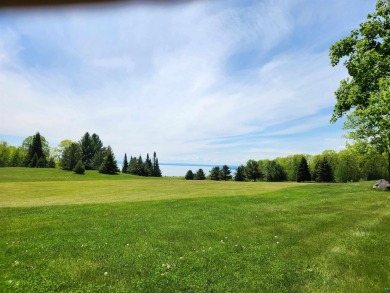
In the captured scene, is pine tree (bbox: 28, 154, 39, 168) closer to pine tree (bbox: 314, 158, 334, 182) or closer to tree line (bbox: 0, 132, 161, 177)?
tree line (bbox: 0, 132, 161, 177)

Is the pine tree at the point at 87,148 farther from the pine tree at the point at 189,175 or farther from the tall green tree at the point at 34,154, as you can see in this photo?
the pine tree at the point at 189,175

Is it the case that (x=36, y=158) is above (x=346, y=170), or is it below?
above

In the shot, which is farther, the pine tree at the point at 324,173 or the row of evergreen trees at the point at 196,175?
the row of evergreen trees at the point at 196,175

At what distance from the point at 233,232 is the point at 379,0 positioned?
15.2 meters

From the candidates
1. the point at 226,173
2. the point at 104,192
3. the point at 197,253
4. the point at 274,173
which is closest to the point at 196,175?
the point at 226,173

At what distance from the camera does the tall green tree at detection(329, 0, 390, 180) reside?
13047 millimetres

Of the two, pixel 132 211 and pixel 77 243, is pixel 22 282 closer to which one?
pixel 77 243

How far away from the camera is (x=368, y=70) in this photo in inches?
563

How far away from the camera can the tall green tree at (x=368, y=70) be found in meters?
13.0

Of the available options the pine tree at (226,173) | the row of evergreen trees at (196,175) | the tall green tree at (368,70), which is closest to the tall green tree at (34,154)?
the row of evergreen trees at (196,175)

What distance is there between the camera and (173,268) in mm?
7430

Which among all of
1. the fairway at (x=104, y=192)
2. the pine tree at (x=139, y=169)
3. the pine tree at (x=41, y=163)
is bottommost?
the fairway at (x=104, y=192)

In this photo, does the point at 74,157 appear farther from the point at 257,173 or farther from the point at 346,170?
the point at 346,170

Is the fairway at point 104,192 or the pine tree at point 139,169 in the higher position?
the pine tree at point 139,169
